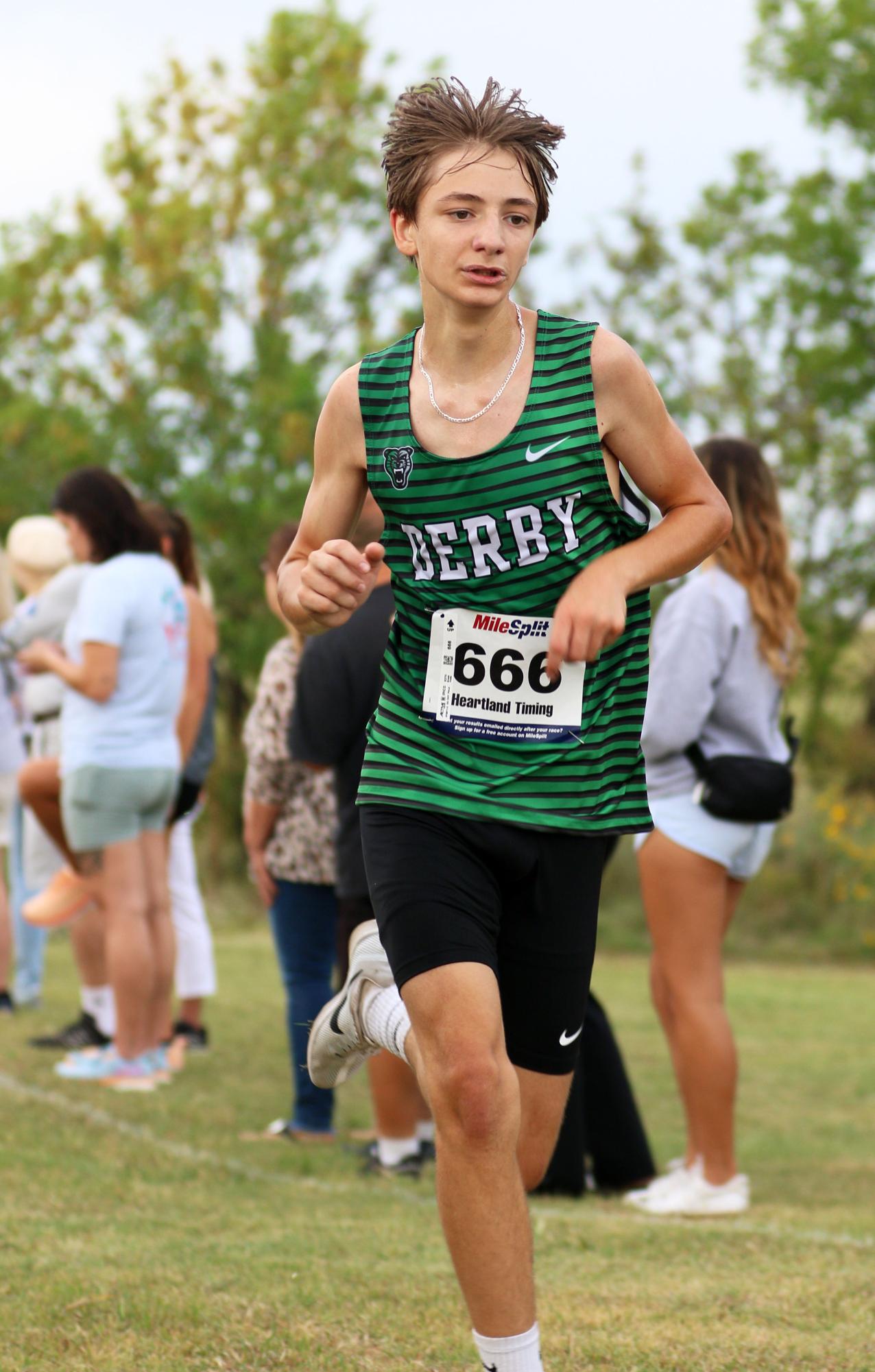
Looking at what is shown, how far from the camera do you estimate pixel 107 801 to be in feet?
21.6

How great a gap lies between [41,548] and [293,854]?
313 centimetres

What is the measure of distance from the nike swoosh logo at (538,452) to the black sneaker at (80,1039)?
5358 mm

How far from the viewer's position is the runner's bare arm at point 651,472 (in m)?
2.92

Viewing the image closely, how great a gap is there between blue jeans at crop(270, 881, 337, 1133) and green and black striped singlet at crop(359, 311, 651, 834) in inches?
120

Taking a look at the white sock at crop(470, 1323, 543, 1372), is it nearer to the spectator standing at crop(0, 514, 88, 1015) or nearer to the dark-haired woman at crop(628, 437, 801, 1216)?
the dark-haired woman at crop(628, 437, 801, 1216)

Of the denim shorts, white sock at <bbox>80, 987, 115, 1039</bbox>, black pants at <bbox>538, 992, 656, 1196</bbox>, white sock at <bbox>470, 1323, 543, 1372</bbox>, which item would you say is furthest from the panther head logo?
white sock at <bbox>80, 987, 115, 1039</bbox>

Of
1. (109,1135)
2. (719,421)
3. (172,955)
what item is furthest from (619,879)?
(109,1135)

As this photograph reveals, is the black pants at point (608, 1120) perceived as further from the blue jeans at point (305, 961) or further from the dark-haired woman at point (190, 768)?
the dark-haired woman at point (190, 768)

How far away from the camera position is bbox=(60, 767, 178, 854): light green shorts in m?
6.55

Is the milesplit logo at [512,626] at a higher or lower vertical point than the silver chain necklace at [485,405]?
lower

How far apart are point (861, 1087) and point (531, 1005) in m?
5.40

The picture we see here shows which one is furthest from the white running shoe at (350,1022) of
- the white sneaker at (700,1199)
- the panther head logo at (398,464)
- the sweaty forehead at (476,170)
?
the white sneaker at (700,1199)

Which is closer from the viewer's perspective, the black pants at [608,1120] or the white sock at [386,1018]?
the white sock at [386,1018]

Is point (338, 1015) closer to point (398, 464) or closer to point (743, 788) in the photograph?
point (398, 464)
